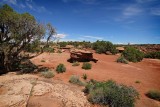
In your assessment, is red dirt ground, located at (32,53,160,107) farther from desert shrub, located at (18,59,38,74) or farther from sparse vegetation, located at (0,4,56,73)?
sparse vegetation, located at (0,4,56,73)

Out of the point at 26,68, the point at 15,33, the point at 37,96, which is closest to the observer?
the point at 37,96

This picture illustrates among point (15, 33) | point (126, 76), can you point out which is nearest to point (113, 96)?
point (126, 76)

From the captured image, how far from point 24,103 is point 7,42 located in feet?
27.3

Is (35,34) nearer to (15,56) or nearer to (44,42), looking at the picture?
(44,42)

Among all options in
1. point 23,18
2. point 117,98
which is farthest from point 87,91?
point 23,18

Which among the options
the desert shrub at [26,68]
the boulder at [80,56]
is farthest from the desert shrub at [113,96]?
the boulder at [80,56]

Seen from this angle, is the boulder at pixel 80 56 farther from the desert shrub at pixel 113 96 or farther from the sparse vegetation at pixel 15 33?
the desert shrub at pixel 113 96

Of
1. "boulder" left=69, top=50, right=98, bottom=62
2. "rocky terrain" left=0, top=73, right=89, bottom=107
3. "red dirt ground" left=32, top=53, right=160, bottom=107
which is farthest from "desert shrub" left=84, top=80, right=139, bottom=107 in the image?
"boulder" left=69, top=50, right=98, bottom=62

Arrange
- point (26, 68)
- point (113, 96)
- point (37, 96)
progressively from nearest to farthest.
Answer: point (37, 96), point (113, 96), point (26, 68)

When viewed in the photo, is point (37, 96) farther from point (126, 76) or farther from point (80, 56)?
point (80, 56)

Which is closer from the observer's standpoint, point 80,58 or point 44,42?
point 44,42

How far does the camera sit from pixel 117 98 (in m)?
8.17

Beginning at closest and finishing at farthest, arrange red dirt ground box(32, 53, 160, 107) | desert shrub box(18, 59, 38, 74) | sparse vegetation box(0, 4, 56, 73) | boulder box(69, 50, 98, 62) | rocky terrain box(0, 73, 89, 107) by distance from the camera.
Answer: rocky terrain box(0, 73, 89, 107)
red dirt ground box(32, 53, 160, 107)
sparse vegetation box(0, 4, 56, 73)
desert shrub box(18, 59, 38, 74)
boulder box(69, 50, 98, 62)

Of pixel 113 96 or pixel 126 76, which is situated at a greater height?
pixel 113 96
